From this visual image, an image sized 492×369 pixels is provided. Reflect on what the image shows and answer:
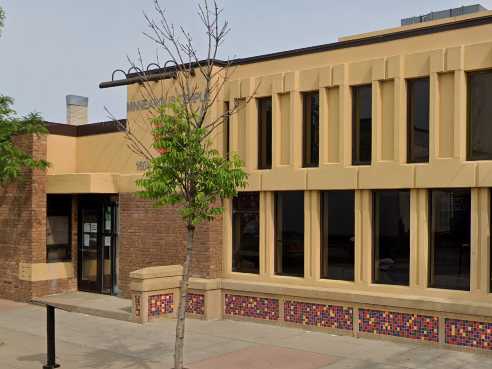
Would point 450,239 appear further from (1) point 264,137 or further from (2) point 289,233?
(1) point 264,137

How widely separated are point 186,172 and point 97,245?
Result: 951cm

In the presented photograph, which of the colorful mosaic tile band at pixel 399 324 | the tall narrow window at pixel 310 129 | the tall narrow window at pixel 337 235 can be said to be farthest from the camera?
the tall narrow window at pixel 310 129

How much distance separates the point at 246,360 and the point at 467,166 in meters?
5.21

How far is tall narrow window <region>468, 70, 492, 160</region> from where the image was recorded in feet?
36.3

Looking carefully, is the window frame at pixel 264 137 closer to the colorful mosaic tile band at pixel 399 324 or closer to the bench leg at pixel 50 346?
the colorful mosaic tile band at pixel 399 324

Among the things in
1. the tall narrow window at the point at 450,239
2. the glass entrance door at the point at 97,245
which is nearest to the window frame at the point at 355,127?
the tall narrow window at the point at 450,239

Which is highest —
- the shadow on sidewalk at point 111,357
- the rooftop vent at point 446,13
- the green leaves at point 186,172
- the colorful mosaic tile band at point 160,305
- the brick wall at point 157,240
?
the rooftop vent at point 446,13

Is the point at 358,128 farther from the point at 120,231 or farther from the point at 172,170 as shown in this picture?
the point at 120,231

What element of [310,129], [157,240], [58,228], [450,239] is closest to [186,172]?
[310,129]

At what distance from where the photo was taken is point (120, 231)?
16.1m

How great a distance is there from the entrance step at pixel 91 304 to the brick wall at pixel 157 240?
64 centimetres

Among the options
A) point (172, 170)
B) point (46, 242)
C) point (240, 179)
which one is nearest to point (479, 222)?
point (240, 179)

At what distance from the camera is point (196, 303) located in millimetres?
14266

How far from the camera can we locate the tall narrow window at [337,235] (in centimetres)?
1270
